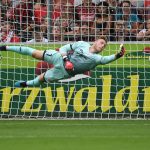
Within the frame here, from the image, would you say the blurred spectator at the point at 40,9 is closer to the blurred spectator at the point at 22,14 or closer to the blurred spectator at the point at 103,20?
the blurred spectator at the point at 22,14

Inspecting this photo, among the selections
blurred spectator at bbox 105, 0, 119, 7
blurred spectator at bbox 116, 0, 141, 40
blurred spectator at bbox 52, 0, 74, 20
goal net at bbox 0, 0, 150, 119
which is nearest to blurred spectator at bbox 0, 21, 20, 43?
goal net at bbox 0, 0, 150, 119

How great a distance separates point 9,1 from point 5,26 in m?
0.58

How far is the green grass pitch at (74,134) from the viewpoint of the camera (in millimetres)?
11961

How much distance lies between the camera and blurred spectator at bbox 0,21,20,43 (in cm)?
1720

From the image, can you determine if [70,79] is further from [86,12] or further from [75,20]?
[86,12]

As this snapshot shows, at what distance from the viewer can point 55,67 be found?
631 inches

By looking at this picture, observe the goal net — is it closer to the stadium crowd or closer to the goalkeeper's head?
the stadium crowd

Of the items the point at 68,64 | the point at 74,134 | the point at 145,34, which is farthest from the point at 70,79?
the point at 74,134

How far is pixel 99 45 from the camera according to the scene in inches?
644

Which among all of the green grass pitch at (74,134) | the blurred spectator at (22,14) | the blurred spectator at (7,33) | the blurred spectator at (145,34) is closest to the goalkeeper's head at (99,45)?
the blurred spectator at (145,34)

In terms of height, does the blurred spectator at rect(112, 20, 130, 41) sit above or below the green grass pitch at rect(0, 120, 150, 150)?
above

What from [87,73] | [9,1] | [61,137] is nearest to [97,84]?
[87,73]

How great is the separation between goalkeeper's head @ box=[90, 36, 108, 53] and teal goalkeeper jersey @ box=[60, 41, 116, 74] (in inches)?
4.3

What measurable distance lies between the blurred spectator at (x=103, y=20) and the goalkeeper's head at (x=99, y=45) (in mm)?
355
